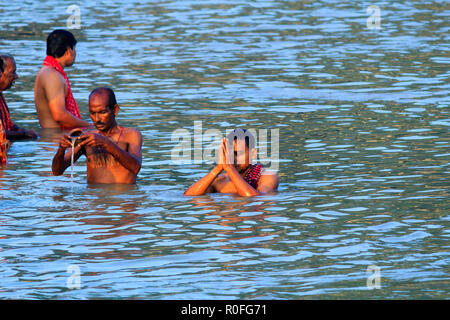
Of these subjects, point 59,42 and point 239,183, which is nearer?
point 239,183

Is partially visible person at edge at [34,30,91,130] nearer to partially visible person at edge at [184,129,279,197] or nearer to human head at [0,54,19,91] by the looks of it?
human head at [0,54,19,91]

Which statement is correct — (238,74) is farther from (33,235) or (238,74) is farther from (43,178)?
(33,235)

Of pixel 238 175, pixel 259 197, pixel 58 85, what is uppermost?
pixel 58 85

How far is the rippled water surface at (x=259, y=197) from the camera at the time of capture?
7926 millimetres

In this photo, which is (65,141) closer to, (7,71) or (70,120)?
(7,71)

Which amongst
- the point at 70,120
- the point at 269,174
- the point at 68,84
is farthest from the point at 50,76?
the point at 269,174

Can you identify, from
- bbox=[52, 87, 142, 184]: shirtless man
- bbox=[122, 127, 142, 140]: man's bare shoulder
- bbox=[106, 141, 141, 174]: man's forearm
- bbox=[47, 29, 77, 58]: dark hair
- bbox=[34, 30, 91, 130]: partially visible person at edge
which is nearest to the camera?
bbox=[52, 87, 142, 184]: shirtless man

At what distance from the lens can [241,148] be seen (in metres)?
10.7

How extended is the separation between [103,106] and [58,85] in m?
3.78

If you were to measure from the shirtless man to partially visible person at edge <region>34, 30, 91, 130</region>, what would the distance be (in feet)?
10.5

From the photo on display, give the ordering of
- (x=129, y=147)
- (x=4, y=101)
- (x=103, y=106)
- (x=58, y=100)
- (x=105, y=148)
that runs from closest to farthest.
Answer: (x=105, y=148) → (x=103, y=106) → (x=129, y=147) → (x=4, y=101) → (x=58, y=100)

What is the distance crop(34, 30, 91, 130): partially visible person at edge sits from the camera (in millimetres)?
14219

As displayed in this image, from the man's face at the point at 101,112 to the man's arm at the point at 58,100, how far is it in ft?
11.5

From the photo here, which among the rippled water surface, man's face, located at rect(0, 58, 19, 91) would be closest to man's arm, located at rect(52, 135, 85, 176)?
the rippled water surface
